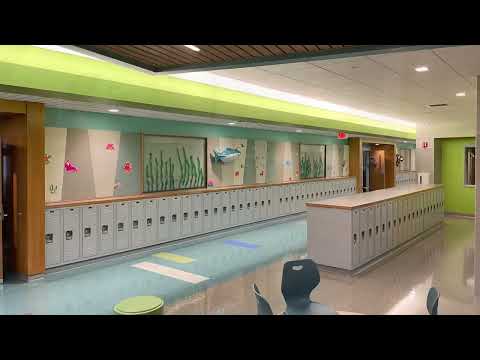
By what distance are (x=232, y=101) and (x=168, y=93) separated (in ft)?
5.53

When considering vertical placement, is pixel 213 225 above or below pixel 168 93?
below

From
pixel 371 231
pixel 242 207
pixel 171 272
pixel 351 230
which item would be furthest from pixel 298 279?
pixel 242 207

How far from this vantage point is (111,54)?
145 inches

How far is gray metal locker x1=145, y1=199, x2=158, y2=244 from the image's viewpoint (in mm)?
7141

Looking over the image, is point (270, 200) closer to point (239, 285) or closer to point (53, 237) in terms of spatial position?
point (239, 285)

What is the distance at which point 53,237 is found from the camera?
5742 mm

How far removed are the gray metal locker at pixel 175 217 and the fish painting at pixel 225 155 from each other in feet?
5.65

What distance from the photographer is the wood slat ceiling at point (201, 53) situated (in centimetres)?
356

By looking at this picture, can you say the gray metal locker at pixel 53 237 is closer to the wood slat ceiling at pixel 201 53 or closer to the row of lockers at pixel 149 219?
the row of lockers at pixel 149 219

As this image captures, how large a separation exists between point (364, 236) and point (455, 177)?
7.08m

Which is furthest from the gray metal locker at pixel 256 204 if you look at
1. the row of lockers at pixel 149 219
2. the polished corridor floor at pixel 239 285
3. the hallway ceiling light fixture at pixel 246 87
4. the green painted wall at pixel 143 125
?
the hallway ceiling light fixture at pixel 246 87
